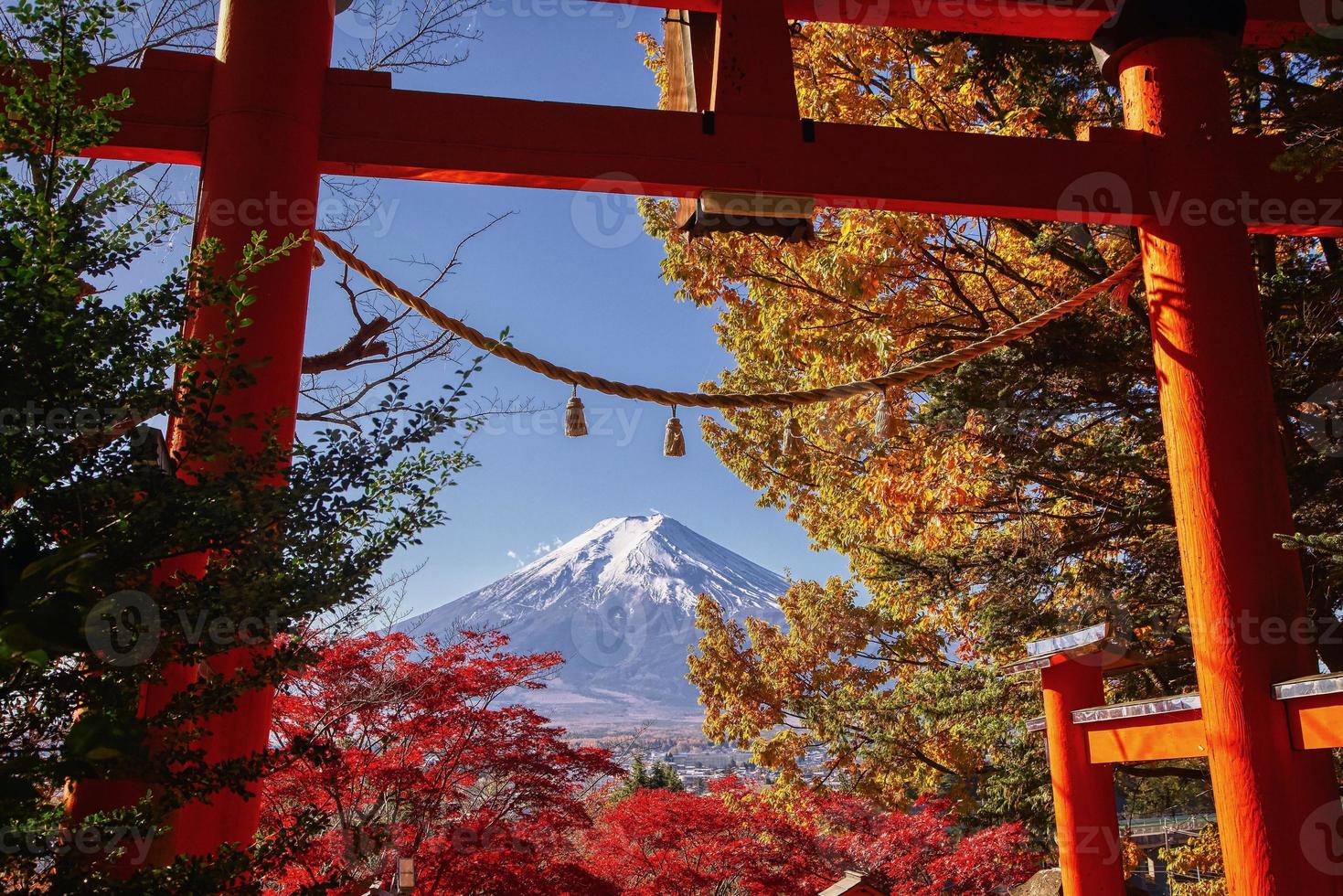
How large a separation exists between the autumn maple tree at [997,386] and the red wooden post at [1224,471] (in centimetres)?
89

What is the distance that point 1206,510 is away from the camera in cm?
299

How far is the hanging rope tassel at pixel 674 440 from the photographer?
3287 millimetres

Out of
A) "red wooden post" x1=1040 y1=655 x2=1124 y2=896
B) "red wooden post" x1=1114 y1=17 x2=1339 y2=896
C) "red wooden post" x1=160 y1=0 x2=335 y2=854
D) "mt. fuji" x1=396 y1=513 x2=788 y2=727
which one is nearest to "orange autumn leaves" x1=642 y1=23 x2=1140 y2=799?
"red wooden post" x1=1114 y1=17 x2=1339 y2=896

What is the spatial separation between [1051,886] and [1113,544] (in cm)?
201

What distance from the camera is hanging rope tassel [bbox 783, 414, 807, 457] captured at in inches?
327

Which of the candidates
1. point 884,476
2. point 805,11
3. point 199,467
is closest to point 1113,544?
point 884,476

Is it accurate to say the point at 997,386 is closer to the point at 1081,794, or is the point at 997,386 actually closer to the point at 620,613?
the point at 1081,794

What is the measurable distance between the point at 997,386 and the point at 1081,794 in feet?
7.53

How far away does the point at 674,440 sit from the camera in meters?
3.33

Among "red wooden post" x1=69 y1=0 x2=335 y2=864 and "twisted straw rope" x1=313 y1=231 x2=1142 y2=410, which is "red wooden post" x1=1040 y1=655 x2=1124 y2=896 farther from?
"red wooden post" x1=69 y1=0 x2=335 y2=864

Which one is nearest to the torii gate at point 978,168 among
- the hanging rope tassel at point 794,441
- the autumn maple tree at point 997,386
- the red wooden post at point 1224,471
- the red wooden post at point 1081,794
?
the red wooden post at point 1224,471

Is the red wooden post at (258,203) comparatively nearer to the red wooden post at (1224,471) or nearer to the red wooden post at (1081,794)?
the red wooden post at (1224,471)

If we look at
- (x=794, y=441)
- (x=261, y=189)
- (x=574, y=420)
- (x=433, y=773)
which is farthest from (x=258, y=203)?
(x=794, y=441)

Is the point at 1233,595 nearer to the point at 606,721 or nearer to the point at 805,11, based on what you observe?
the point at 805,11
